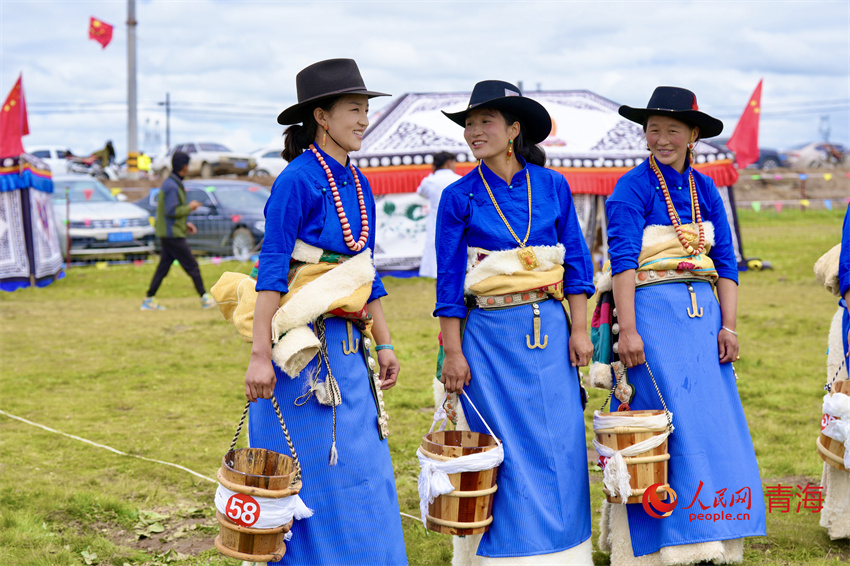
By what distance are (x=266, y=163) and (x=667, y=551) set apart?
80.3 feet

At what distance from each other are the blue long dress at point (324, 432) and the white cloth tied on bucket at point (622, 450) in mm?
792

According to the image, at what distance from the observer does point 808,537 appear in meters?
3.89

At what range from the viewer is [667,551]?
3.33 metres

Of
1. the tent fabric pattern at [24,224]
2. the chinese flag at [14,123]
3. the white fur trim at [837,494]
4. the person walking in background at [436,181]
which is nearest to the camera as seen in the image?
the white fur trim at [837,494]

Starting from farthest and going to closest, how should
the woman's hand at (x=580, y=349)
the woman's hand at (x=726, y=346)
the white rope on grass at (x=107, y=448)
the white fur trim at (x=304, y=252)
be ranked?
the white rope on grass at (x=107, y=448) → the woman's hand at (x=726, y=346) → the woman's hand at (x=580, y=349) → the white fur trim at (x=304, y=252)

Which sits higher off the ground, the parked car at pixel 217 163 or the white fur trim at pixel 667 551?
the parked car at pixel 217 163

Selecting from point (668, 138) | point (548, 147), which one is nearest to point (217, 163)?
point (548, 147)

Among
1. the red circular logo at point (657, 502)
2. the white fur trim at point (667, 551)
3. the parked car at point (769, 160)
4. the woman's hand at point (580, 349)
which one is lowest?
the white fur trim at point (667, 551)

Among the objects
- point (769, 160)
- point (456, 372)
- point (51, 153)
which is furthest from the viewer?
point (769, 160)

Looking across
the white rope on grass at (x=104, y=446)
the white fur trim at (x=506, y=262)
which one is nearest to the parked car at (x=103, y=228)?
the white rope on grass at (x=104, y=446)

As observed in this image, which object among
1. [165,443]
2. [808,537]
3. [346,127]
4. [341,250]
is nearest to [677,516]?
[808,537]

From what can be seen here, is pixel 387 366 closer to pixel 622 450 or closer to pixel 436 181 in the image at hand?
pixel 622 450

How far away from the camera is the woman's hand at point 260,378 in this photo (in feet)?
9.00

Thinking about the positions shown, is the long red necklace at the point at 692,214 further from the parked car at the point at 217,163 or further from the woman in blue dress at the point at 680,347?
the parked car at the point at 217,163
